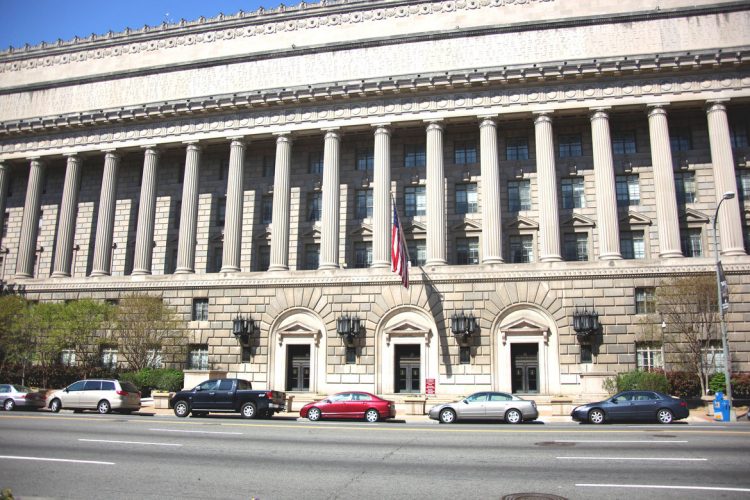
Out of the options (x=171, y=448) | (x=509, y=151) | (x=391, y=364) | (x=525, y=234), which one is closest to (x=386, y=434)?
(x=171, y=448)

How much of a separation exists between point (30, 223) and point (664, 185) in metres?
45.5

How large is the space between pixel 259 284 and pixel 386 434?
74.5ft

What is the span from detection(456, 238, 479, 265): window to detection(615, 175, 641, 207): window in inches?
379

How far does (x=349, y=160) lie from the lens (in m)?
46.2

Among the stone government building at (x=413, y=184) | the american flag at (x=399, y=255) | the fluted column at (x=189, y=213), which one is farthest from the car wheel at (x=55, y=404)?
the american flag at (x=399, y=255)

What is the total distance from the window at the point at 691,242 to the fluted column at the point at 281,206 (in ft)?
83.9

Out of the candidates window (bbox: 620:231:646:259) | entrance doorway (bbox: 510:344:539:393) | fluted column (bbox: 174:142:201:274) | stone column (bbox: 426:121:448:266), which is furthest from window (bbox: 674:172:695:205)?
fluted column (bbox: 174:142:201:274)

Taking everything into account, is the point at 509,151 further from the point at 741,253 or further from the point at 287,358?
the point at 287,358

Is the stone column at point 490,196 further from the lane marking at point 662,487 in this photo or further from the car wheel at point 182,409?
the lane marking at point 662,487

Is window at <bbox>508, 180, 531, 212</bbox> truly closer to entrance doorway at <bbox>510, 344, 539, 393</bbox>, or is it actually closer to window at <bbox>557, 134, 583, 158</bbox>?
window at <bbox>557, 134, 583, 158</bbox>

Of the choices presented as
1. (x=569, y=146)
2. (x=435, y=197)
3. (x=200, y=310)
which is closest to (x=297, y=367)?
(x=200, y=310)

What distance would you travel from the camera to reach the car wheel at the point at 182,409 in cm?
2916

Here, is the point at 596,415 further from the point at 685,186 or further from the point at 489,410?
the point at 685,186

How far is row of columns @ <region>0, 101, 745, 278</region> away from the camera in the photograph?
38.5 metres
